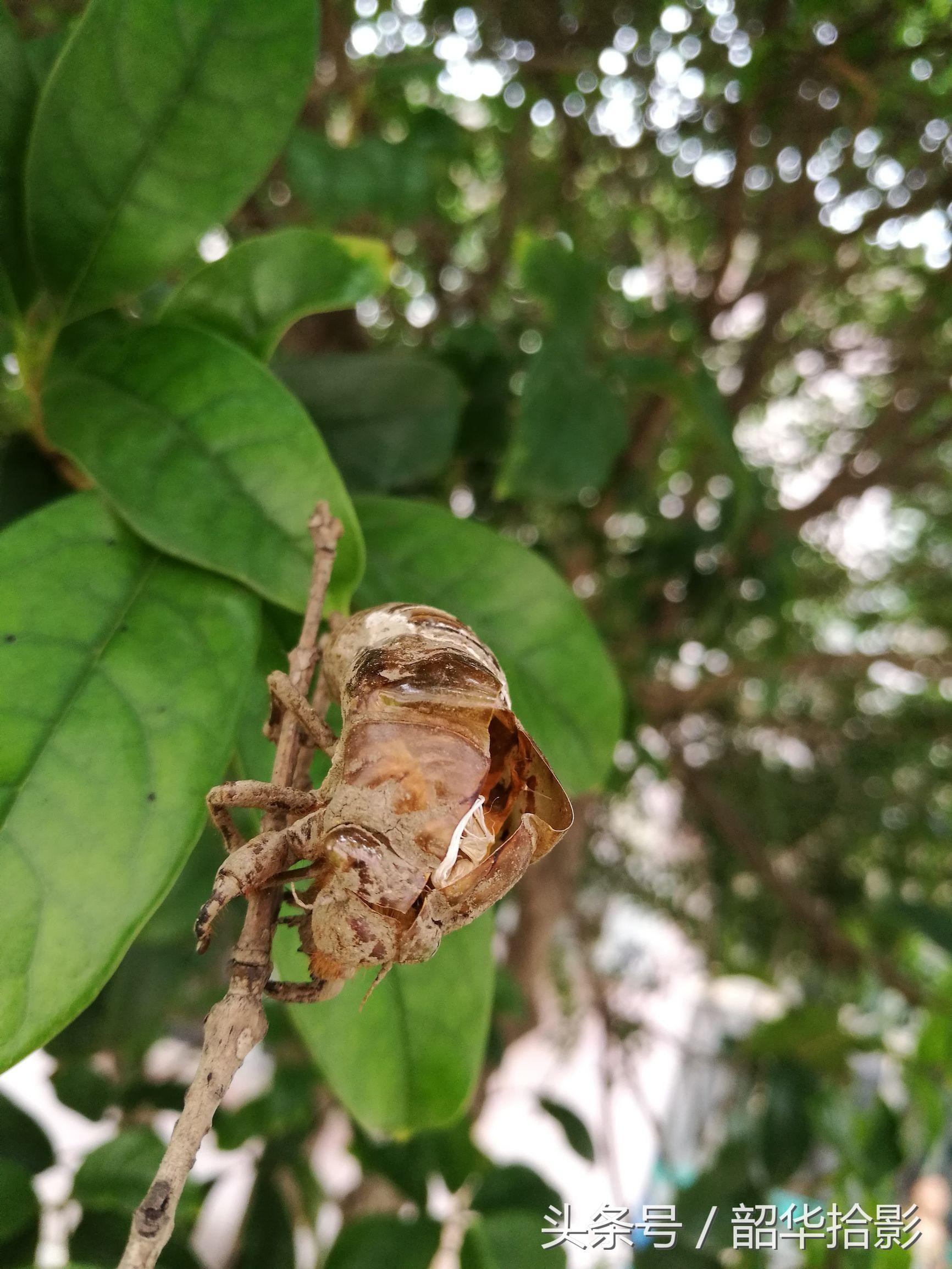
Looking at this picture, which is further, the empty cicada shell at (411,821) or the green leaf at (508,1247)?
the green leaf at (508,1247)

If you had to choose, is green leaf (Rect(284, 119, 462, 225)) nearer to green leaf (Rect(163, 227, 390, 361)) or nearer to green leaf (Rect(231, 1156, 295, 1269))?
green leaf (Rect(163, 227, 390, 361))

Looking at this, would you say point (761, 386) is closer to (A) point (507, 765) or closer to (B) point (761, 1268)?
(B) point (761, 1268)

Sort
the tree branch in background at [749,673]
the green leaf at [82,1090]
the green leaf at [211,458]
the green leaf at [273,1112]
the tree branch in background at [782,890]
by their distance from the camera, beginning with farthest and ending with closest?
the tree branch in background at [782,890] < the tree branch in background at [749,673] < the green leaf at [273,1112] < the green leaf at [82,1090] < the green leaf at [211,458]

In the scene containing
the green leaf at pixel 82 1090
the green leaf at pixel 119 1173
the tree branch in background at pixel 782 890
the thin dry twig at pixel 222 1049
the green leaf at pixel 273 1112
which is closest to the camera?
the thin dry twig at pixel 222 1049

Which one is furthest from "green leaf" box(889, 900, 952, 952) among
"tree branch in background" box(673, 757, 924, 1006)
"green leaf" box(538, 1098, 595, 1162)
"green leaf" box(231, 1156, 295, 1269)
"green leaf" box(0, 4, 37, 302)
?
"green leaf" box(0, 4, 37, 302)

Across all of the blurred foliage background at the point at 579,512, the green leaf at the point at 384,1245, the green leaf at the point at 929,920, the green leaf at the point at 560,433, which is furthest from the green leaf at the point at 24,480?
the green leaf at the point at 929,920

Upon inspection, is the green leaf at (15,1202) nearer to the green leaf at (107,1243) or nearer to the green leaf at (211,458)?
the green leaf at (107,1243)

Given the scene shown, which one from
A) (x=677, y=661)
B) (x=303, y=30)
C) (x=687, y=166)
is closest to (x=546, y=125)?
(x=687, y=166)
